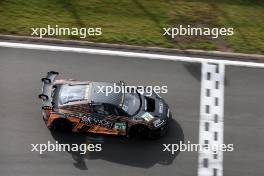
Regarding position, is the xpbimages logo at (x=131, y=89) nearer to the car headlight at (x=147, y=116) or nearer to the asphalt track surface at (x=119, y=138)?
the asphalt track surface at (x=119, y=138)

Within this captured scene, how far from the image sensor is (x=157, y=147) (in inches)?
606

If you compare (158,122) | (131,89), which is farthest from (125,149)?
(131,89)

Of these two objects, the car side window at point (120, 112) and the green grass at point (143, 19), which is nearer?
the car side window at point (120, 112)

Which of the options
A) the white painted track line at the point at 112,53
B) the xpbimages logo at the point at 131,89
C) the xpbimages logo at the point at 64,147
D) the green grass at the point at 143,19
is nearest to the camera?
the xpbimages logo at the point at 64,147

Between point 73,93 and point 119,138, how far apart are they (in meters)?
1.86

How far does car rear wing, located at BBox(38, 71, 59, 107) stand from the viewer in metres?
15.3

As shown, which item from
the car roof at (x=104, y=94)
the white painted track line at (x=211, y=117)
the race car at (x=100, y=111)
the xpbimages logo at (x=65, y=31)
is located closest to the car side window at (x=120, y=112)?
the race car at (x=100, y=111)

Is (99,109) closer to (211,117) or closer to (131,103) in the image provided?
(131,103)

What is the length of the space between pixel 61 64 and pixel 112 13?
3.20 meters

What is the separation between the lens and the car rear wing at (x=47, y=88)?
15.3m

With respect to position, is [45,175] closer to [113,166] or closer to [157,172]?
[113,166]

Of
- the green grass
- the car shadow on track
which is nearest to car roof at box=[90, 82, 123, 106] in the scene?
the car shadow on track

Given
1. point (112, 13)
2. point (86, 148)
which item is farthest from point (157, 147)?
point (112, 13)

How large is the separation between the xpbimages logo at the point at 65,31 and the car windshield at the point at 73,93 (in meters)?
3.58
